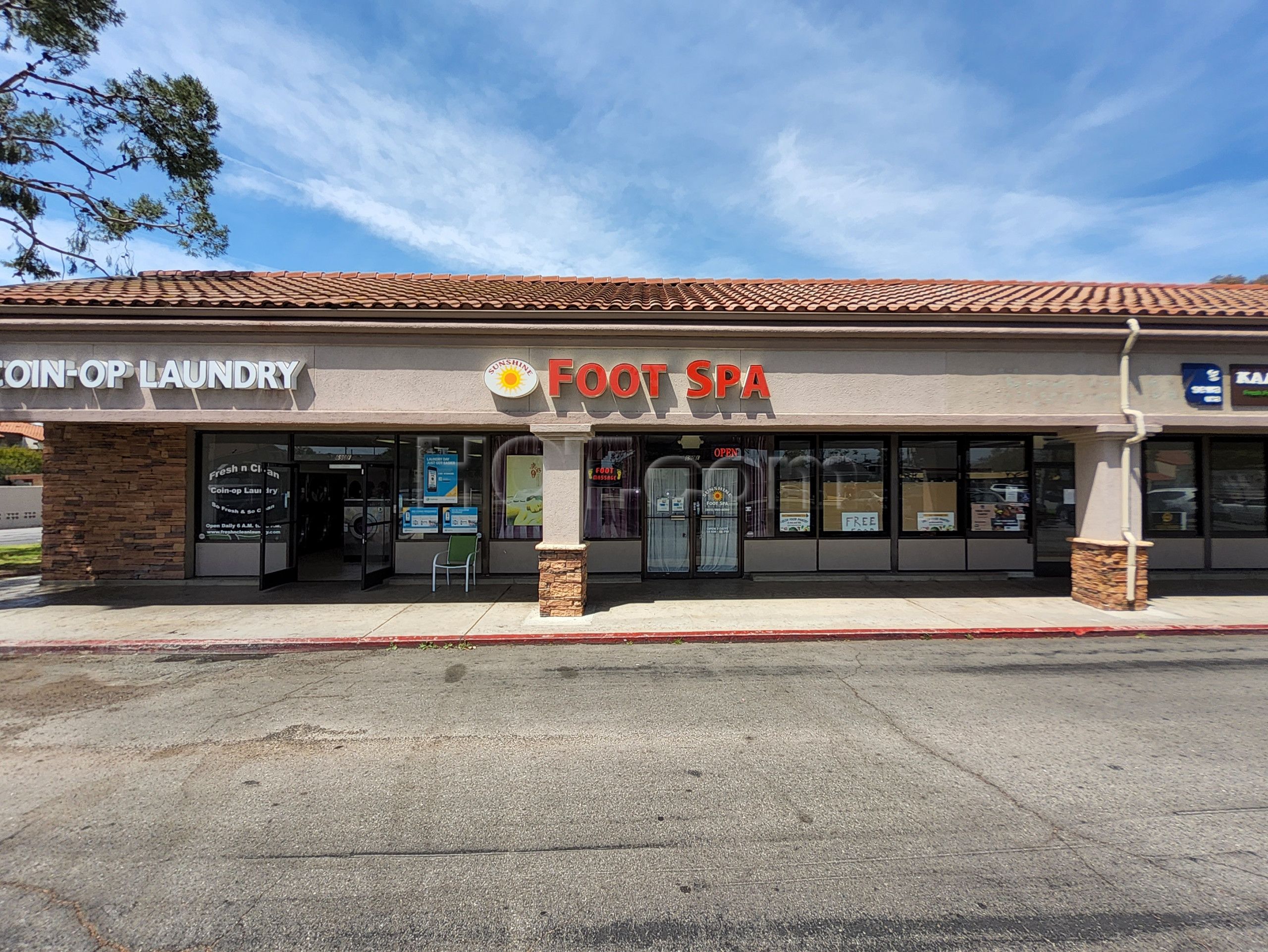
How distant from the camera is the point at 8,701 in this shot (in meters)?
5.81

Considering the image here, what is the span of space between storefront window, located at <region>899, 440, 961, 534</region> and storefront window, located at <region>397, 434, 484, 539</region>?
361 inches

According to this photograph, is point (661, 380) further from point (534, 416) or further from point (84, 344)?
point (84, 344)

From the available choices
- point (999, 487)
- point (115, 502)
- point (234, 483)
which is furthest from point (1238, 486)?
point (115, 502)

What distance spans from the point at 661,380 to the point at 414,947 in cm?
736

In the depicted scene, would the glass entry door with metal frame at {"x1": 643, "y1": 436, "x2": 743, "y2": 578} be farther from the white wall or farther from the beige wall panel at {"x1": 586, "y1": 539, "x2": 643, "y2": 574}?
the white wall

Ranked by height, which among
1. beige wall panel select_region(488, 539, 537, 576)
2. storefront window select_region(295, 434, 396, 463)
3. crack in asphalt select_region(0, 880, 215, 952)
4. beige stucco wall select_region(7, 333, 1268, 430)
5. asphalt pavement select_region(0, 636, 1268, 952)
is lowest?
crack in asphalt select_region(0, 880, 215, 952)

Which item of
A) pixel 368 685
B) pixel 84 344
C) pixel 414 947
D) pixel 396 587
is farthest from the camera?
pixel 396 587

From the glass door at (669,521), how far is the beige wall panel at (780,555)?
134 cm

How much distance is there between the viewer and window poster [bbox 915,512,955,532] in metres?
12.7

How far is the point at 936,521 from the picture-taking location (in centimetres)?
1273

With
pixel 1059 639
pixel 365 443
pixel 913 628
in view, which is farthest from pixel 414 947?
pixel 365 443

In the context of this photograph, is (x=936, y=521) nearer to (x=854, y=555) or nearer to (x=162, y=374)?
(x=854, y=555)

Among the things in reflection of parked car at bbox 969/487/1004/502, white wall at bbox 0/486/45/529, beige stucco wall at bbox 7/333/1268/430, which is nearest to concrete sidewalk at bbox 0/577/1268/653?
reflection of parked car at bbox 969/487/1004/502

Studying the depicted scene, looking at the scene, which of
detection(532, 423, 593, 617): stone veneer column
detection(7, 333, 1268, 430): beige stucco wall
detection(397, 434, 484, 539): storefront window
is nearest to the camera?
detection(7, 333, 1268, 430): beige stucco wall
